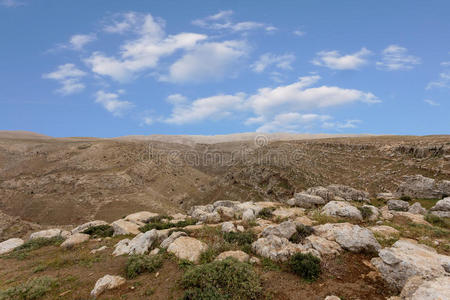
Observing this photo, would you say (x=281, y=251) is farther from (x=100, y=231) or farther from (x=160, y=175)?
(x=160, y=175)

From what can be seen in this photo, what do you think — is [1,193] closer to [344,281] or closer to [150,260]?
[150,260]

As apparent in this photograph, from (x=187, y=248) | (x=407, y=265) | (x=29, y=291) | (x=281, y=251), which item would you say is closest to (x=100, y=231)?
(x=29, y=291)

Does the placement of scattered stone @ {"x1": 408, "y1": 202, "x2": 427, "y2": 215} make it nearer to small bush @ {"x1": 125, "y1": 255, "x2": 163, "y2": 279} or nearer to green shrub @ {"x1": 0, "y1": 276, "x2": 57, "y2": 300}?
small bush @ {"x1": 125, "y1": 255, "x2": 163, "y2": 279}

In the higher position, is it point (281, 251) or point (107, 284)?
point (281, 251)

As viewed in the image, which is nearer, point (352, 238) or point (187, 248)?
point (352, 238)

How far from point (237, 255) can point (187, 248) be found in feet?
9.69

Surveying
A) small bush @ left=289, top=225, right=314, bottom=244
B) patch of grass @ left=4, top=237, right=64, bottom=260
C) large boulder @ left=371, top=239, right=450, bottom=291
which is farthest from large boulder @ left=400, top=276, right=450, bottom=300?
patch of grass @ left=4, top=237, right=64, bottom=260

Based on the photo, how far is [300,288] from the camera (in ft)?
27.1

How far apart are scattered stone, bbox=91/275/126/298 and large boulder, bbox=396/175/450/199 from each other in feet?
106

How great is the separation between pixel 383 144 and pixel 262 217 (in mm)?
37577

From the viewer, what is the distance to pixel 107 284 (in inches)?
369

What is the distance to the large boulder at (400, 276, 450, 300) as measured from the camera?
5.60m

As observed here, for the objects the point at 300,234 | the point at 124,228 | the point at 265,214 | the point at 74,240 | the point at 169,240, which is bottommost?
the point at 74,240

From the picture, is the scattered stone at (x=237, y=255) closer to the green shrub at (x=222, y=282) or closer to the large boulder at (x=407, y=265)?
the green shrub at (x=222, y=282)
